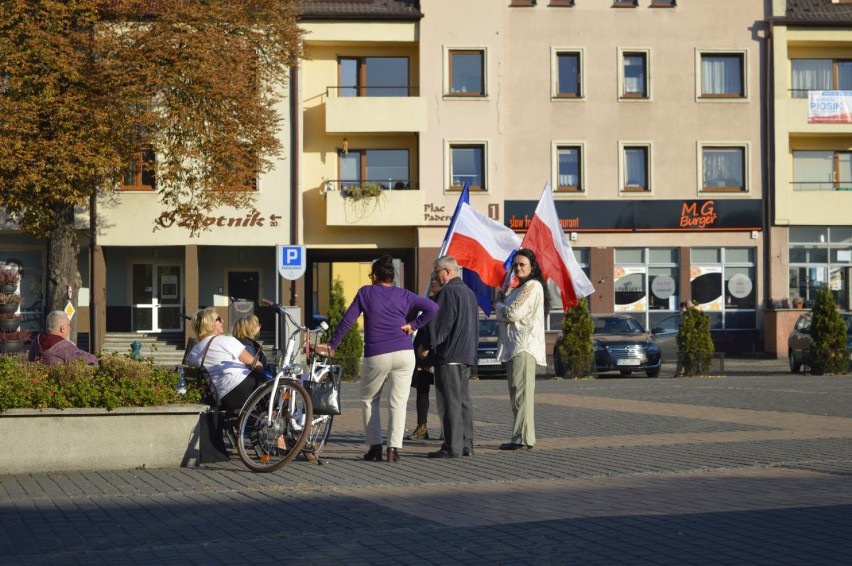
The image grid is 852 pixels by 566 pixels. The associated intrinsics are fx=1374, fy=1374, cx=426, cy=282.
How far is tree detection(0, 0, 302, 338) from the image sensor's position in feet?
102

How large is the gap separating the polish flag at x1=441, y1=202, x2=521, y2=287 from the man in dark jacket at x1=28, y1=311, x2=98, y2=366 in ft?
21.1

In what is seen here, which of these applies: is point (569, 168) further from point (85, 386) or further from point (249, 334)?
point (85, 386)

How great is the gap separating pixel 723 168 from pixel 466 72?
9058 mm

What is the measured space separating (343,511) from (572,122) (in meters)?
36.2

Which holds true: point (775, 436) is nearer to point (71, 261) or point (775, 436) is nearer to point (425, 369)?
point (425, 369)

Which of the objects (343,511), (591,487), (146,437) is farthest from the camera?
(146,437)

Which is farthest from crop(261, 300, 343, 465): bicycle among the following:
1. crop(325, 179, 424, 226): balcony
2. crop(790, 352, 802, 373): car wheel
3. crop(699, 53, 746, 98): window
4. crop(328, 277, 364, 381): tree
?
crop(699, 53, 746, 98): window

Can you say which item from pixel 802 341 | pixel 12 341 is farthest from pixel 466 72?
pixel 12 341

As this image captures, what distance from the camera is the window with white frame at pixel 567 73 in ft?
146

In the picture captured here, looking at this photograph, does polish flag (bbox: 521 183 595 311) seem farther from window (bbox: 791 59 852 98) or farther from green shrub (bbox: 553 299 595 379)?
window (bbox: 791 59 852 98)

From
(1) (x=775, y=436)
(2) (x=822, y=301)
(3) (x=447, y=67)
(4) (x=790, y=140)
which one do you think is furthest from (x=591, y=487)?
(4) (x=790, y=140)

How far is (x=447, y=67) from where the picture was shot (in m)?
43.7

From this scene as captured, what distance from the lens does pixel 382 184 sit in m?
44.1

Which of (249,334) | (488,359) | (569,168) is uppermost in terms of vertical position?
(569,168)
